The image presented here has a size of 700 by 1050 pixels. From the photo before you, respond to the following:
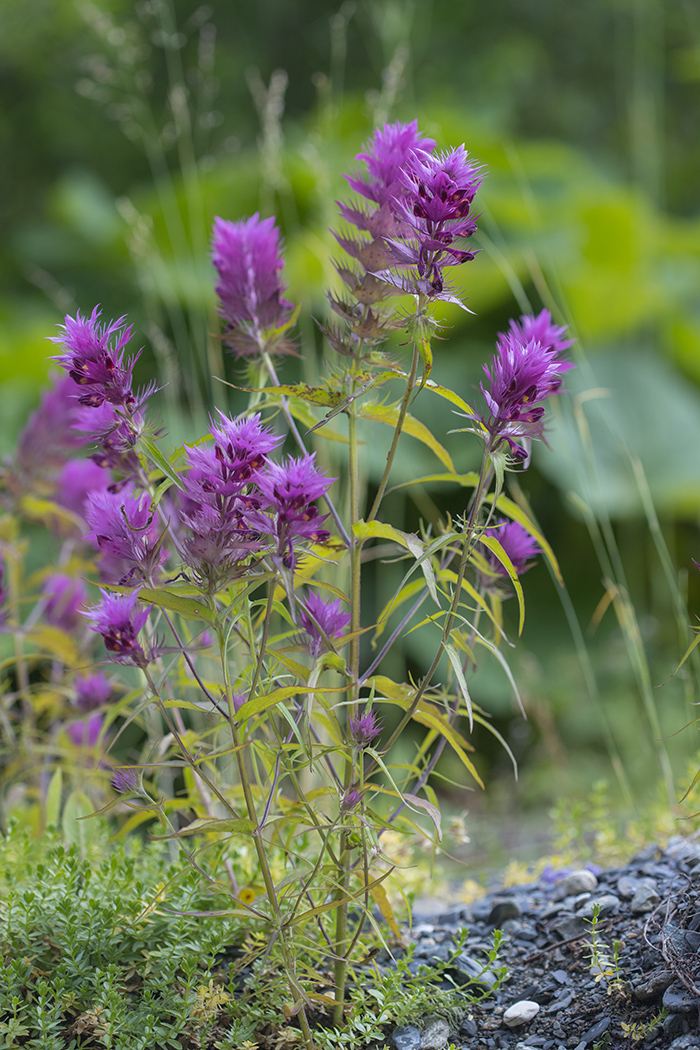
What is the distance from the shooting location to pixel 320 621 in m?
1.19

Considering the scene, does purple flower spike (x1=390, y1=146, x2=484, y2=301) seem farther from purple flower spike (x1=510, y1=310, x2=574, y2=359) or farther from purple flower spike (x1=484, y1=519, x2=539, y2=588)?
purple flower spike (x1=484, y1=519, x2=539, y2=588)

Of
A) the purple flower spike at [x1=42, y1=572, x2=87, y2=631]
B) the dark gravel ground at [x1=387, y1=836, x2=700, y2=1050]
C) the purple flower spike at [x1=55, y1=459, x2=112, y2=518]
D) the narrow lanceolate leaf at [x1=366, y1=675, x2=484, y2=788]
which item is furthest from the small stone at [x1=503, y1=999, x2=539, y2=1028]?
the purple flower spike at [x1=55, y1=459, x2=112, y2=518]

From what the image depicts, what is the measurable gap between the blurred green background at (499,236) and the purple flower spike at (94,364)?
40cm

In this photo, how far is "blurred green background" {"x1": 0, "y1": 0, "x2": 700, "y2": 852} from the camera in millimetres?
2639

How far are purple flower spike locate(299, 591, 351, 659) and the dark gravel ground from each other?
20.9 inches

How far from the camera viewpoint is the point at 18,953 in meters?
1.34

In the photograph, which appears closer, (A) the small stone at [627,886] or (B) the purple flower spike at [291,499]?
(B) the purple flower spike at [291,499]

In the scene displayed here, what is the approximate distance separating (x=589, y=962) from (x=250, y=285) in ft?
3.72

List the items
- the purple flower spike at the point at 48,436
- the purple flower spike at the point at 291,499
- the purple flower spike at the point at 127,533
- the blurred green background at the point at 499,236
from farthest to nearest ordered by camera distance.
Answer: the blurred green background at the point at 499,236
the purple flower spike at the point at 48,436
the purple flower spike at the point at 127,533
the purple flower spike at the point at 291,499

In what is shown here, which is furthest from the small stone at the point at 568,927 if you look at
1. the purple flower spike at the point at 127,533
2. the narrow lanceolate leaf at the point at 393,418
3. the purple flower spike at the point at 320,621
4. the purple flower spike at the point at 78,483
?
the purple flower spike at the point at 78,483

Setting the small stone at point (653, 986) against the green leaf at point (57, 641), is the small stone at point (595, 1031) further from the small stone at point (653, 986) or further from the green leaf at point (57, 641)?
the green leaf at point (57, 641)

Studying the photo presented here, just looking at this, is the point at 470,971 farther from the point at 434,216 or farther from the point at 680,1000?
the point at 434,216

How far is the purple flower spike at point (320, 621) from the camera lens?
117cm

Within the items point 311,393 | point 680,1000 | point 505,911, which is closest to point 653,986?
point 680,1000
